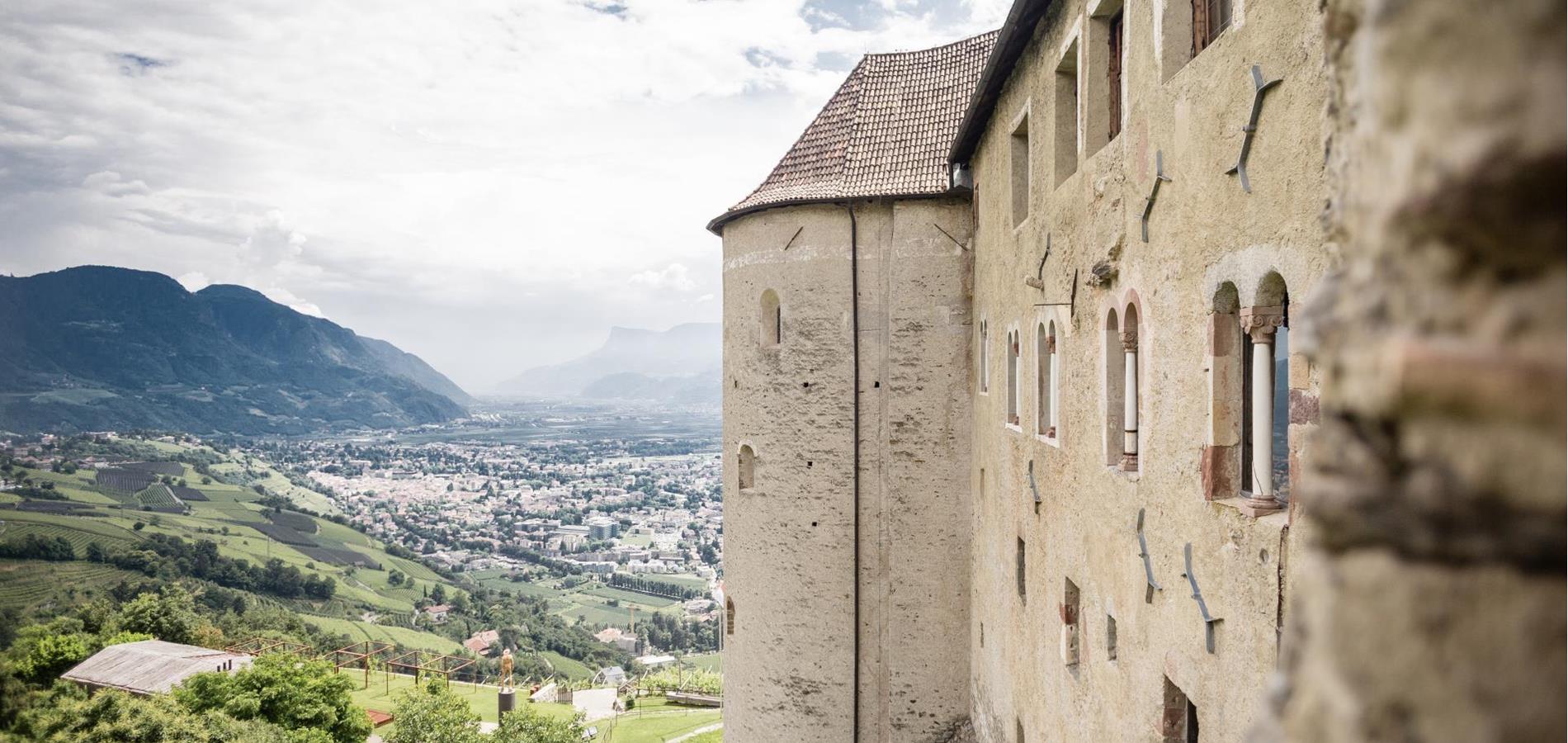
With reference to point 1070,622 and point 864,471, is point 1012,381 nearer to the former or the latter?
point 1070,622

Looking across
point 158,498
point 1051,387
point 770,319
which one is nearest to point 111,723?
point 770,319

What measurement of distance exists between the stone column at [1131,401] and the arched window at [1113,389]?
302 millimetres

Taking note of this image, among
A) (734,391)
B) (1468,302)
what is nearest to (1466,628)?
(1468,302)

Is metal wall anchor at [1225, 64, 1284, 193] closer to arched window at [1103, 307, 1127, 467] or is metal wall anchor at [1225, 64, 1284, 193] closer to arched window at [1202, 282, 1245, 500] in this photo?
arched window at [1202, 282, 1245, 500]

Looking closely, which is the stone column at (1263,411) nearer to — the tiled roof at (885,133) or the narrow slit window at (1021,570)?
the narrow slit window at (1021,570)

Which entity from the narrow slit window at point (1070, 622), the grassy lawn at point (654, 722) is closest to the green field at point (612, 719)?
the grassy lawn at point (654, 722)

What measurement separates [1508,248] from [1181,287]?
462cm

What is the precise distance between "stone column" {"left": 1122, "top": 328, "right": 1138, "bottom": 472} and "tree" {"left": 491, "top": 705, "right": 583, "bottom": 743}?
25246 millimetres

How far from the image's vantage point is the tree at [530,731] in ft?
92.8

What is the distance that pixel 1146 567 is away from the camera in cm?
613

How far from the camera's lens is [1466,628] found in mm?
1222

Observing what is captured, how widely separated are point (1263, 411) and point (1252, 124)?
53.7 inches

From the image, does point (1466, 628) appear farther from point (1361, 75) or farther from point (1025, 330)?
point (1025, 330)

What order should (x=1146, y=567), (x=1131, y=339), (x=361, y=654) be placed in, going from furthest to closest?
1. (x=361, y=654)
2. (x=1131, y=339)
3. (x=1146, y=567)
